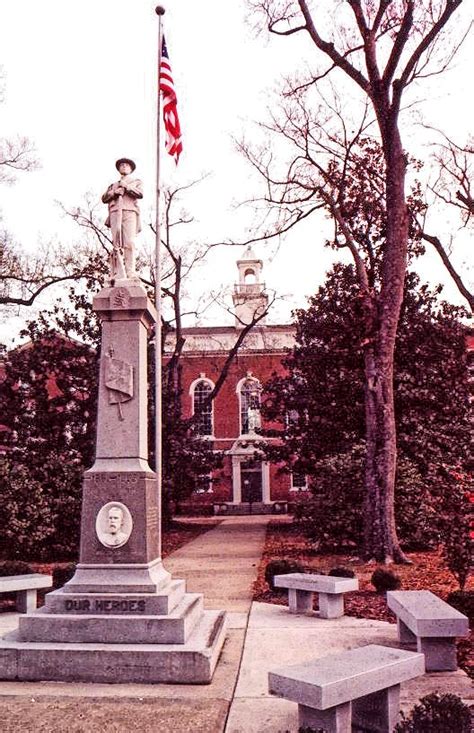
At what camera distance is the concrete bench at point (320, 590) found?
28.4ft

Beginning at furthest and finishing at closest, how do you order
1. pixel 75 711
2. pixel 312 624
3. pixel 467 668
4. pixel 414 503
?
1. pixel 414 503
2. pixel 312 624
3. pixel 467 668
4. pixel 75 711

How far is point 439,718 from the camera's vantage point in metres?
3.96

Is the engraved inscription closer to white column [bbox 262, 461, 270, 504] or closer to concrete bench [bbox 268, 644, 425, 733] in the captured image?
concrete bench [bbox 268, 644, 425, 733]

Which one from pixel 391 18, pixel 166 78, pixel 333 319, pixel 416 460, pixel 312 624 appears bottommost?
pixel 312 624

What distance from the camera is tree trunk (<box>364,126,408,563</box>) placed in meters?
14.6

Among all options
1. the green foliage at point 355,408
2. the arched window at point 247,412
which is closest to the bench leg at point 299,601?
the green foliage at point 355,408

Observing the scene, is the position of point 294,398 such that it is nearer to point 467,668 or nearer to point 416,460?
point 416,460

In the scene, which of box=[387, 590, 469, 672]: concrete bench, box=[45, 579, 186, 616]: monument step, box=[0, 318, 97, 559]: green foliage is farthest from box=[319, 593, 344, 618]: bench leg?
box=[0, 318, 97, 559]: green foliage

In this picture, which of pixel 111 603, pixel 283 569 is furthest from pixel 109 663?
pixel 283 569

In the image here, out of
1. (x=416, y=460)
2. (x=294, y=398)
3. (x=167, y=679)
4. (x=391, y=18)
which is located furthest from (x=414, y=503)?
(x=167, y=679)

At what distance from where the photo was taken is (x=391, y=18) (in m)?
15.1

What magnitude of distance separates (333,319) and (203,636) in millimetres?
18593

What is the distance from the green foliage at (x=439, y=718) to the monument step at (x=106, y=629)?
9.44 ft

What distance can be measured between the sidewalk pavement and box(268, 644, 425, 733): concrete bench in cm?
46
